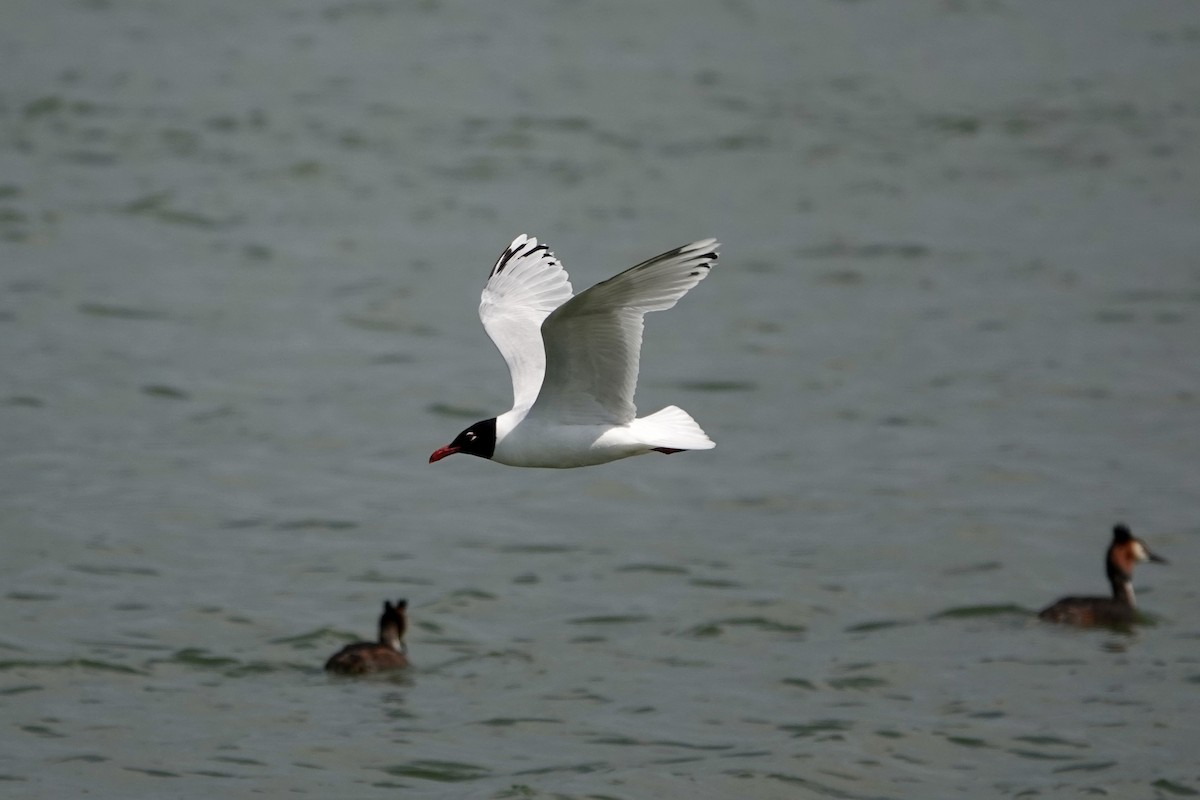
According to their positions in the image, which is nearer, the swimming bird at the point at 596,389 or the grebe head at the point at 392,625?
the swimming bird at the point at 596,389

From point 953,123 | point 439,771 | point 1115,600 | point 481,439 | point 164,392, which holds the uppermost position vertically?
point 953,123

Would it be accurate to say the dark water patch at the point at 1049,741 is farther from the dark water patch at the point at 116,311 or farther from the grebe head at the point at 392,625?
the dark water patch at the point at 116,311

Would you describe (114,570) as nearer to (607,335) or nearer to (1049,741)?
(607,335)

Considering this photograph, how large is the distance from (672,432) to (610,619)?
4041 millimetres

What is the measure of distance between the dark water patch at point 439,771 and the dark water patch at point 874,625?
3022 mm

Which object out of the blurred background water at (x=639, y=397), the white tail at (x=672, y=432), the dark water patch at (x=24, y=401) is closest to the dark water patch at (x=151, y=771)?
the blurred background water at (x=639, y=397)

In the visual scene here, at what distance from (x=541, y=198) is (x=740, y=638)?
1072 centimetres

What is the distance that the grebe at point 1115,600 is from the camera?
11688 millimetres

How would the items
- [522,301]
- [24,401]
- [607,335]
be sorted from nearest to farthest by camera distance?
[607,335], [522,301], [24,401]

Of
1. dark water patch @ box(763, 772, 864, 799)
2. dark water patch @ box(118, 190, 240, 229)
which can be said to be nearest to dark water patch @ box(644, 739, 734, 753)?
dark water patch @ box(763, 772, 864, 799)

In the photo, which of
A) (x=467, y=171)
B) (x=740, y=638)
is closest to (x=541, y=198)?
(x=467, y=171)

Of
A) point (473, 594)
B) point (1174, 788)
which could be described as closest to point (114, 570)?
point (473, 594)

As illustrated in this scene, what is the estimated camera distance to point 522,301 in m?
9.51

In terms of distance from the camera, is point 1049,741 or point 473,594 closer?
point 1049,741
